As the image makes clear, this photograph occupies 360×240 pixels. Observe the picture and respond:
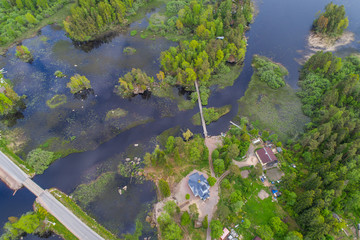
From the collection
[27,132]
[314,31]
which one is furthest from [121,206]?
[314,31]

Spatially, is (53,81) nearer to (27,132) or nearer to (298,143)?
(27,132)

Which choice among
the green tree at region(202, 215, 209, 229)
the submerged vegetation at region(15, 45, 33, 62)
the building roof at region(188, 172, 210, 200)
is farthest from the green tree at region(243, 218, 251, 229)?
the submerged vegetation at region(15, 45, 33, 62)

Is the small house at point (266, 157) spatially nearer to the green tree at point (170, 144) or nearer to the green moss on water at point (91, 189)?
the green tree at point (170, 144)

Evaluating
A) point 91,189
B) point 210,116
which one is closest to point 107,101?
point 91,189

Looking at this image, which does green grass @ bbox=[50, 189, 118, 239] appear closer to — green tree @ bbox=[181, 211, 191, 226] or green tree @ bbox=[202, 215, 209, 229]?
green tree @ bbox=[181, 211, 191, 226]

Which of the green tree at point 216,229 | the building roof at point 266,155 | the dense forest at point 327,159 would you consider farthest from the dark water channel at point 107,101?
the green tree at point 216,229
